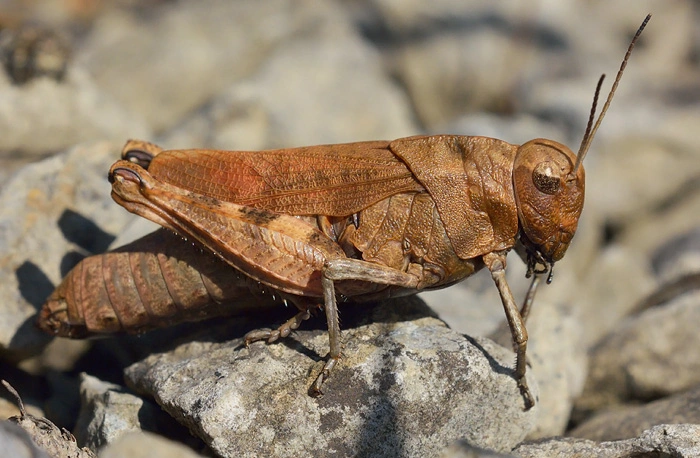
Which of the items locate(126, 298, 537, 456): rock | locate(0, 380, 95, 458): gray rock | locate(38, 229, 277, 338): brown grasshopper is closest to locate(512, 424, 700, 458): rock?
locate(126, 298, 537, 456): rock

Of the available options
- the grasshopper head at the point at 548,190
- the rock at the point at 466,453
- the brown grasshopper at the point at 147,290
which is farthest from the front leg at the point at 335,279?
the rock at the point at 466,453

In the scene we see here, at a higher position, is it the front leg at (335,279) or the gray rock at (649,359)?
the gray rock at (649,359)

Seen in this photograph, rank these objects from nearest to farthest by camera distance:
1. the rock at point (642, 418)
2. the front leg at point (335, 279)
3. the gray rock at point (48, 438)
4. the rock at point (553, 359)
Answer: the gray rock at point (48, 438), the front leg at point (335, 279), the rock at point (642, 418), the rock at point (553, 359)

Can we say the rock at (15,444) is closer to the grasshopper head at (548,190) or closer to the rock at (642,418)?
the grasshopper head at (548,190)

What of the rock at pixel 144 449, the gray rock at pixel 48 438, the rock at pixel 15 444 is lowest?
the rock at pixel 15 444

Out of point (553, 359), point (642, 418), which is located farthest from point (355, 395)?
point (642, 418)

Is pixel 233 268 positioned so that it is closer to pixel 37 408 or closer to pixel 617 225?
pixel 37 408

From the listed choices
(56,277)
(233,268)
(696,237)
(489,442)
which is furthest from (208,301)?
(696,237)
